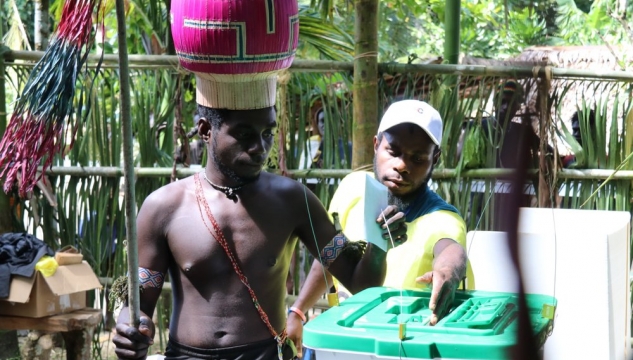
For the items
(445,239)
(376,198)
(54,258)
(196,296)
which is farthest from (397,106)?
(54,258)

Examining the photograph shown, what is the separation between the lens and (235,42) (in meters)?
2.41

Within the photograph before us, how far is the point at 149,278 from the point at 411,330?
3.47ft

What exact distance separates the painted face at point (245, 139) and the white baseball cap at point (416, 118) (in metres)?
0.52

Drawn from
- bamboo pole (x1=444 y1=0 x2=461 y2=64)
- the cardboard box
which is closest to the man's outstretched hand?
bamboo pole (x1=444 y1=0 x2=461 y2=64)

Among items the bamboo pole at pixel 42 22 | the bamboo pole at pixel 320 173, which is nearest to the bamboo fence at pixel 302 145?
the bamboo pole at pixel 320 173

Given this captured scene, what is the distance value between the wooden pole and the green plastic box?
2.12 meters

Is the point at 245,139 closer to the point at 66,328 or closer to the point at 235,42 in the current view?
the point at 235,42

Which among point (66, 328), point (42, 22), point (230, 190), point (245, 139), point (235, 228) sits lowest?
point (66, 328)

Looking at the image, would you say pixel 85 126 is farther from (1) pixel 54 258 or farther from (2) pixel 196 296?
(2) pixel 196 296

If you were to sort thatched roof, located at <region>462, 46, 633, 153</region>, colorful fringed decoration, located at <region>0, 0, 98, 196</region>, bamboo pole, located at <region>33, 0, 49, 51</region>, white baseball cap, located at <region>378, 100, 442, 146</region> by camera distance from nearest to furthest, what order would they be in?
1. thatched roof, located at <region>462, 46, 633, 153</region>
2. colorful fringed decoration, located at <region>0, 0, 98, 196</region>
3. white baseball cap, located at <region>378, 100, 442, 146</region>
4. bamboo pole, located at <region>33, 0, 49, 51</region>

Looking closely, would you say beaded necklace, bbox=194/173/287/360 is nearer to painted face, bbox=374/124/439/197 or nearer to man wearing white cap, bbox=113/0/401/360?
man wearing white cap, bbox=113/0/401/360

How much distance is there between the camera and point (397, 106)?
299 cm

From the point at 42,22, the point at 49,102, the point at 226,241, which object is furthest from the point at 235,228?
the point at 42,22

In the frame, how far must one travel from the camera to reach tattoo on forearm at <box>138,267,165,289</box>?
259 centimetres
